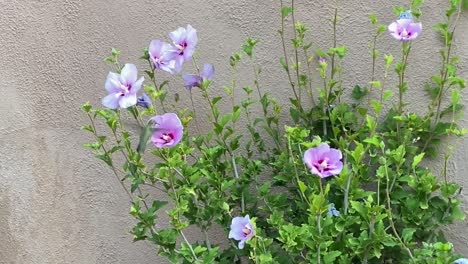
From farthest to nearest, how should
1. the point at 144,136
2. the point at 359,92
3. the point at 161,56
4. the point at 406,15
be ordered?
1. the point at 359,92
2. the point at 406,15
3. the point at 161,56
4. the point at 144,136

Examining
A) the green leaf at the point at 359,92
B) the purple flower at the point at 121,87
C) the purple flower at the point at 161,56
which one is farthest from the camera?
the green leaf at the point at 359,92

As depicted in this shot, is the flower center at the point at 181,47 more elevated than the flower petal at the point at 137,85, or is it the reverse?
the flower center at the point at 181,47

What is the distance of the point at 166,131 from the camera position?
2.03 m

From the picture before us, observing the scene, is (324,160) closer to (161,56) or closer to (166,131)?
(166,131)

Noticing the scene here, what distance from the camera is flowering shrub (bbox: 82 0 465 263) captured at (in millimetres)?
2062

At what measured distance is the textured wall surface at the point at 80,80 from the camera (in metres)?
2.67

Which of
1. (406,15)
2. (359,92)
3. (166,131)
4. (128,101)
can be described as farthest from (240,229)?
(406,15)

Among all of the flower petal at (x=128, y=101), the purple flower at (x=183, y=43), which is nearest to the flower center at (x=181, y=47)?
the purple flower at (x=183, y=43)

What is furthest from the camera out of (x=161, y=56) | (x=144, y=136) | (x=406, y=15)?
(x=406, y=15)

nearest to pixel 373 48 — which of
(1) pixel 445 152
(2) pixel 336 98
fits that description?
(2) pixel 336 98

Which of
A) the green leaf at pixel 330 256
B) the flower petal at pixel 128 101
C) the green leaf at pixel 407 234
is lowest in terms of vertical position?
the green leaf at pixel 407 234

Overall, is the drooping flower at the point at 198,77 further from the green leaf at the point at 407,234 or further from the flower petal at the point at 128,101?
the green leaf at the point at 407,234

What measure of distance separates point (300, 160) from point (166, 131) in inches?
22.3

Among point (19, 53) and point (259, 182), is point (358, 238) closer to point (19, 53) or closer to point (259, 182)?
point (259, 182)
